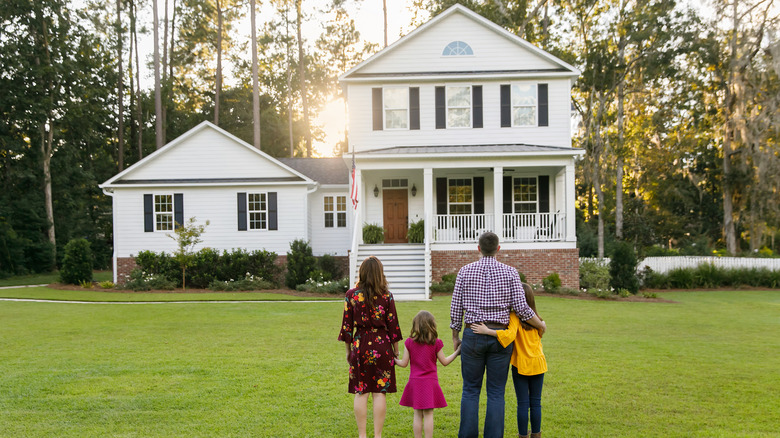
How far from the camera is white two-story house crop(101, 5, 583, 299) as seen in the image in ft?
69.5

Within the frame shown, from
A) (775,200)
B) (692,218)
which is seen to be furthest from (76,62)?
(692,218)

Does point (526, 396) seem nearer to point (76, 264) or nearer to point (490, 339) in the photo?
point (490, 339)

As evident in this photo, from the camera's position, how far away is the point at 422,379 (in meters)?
5.00

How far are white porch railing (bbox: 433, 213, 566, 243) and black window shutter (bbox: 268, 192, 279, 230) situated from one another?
5895mm

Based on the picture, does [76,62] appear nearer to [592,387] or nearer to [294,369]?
[294,369]

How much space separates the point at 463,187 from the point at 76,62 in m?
22.6

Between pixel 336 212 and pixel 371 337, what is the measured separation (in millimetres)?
18806

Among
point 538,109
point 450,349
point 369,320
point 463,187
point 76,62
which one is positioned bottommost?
point 450,349

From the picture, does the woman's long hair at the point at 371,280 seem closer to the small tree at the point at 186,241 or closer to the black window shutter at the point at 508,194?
the small tree at the point at 186,241

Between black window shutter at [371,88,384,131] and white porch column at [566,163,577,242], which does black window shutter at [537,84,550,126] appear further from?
black window shutter at [371,88,384,131]

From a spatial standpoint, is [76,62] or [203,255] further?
[76,62]

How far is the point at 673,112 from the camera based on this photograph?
108 feet

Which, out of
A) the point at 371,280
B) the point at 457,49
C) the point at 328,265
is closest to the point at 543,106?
the point at 457,49

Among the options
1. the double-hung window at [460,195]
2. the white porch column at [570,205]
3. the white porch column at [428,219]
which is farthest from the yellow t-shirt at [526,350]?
the double-hung window at [460,195]
